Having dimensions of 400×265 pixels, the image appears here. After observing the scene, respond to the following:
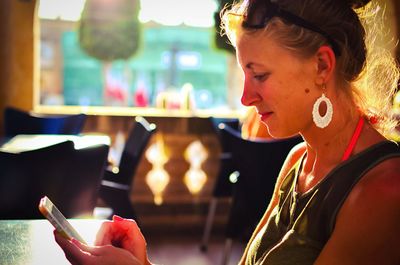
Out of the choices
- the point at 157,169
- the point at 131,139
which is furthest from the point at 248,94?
the point at 157,169

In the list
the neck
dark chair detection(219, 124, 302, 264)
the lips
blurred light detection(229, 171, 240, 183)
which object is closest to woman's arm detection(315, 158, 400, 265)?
the neck

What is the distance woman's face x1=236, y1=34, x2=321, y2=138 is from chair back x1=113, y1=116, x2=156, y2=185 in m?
1.93

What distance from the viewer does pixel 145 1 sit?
16.8ft

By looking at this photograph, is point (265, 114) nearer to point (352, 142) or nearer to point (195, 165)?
point (352, 142)

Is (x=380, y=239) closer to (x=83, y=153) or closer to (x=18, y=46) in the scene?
(x=83, y=153)

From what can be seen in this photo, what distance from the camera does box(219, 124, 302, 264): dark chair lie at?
278cm

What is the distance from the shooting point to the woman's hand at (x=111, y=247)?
0.88 meters

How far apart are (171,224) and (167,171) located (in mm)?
482

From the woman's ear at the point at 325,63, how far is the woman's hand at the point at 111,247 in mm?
508

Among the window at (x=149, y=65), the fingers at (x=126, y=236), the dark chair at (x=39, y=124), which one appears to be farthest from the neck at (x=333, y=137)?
the window at (x=149, y=65)

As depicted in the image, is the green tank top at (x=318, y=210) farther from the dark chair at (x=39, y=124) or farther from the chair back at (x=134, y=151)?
the dark chair at (x=39, y=124)

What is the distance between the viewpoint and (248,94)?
3.85 ft

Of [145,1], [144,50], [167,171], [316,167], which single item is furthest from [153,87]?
[316,167]

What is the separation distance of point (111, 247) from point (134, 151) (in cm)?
226
